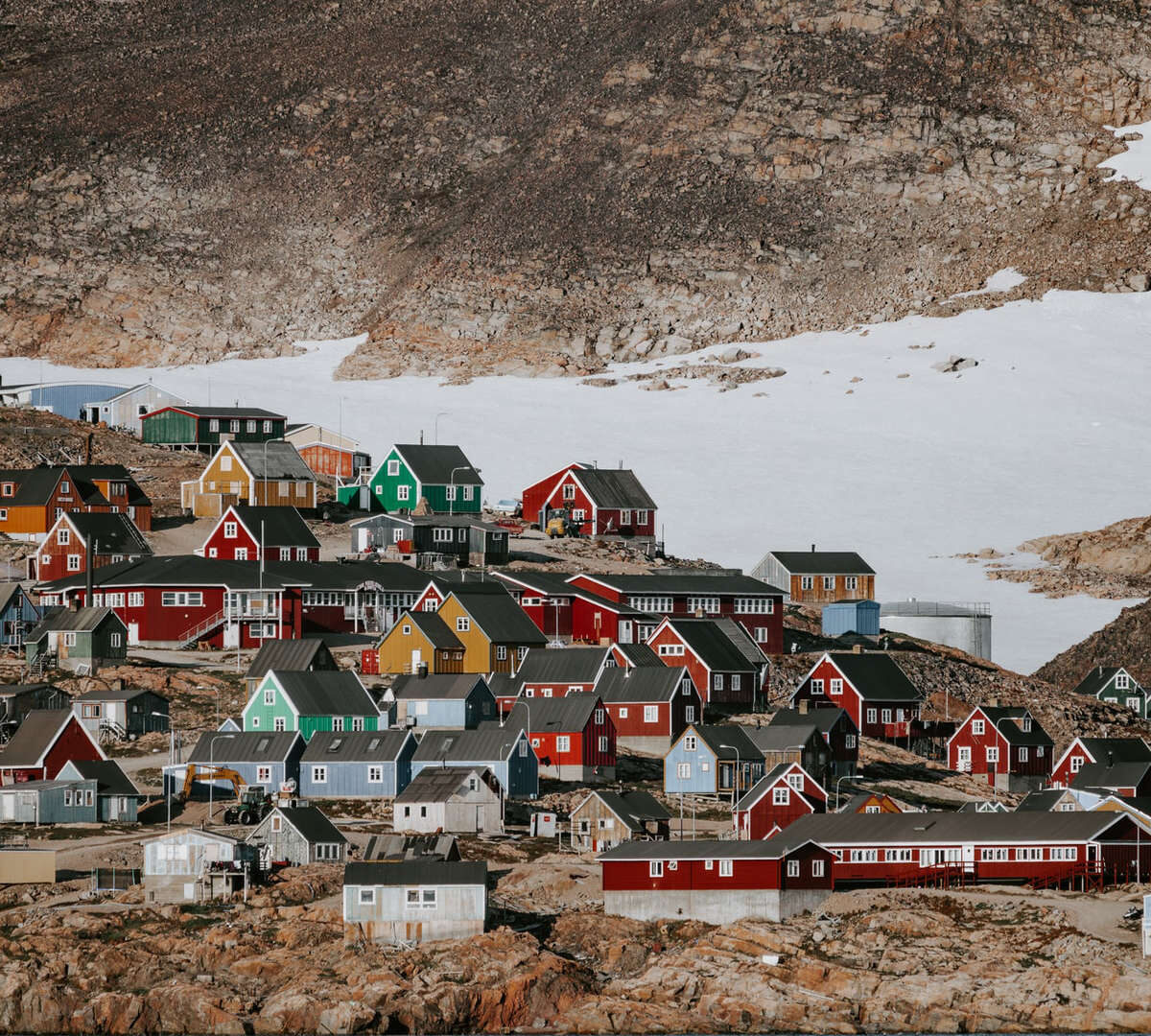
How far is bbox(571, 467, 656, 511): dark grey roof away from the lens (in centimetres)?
12000

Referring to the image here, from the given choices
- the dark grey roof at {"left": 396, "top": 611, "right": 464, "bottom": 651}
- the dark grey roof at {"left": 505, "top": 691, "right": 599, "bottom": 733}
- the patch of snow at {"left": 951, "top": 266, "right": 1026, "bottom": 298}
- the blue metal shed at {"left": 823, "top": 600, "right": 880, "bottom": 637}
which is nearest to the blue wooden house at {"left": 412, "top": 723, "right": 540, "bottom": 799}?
the dark grey roof at {"left": 505, "top": 691, "right": 599, "bottom": 733}

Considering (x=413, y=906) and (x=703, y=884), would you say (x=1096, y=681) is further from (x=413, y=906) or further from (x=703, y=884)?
(x=413, y=906)

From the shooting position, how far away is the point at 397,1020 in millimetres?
52000

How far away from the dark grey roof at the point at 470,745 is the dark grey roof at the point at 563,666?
9.16 meters

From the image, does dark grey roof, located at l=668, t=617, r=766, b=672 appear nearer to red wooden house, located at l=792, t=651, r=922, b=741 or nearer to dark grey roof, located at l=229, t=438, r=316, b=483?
red wooden house, located at l=792, t=651, r=922, b=741

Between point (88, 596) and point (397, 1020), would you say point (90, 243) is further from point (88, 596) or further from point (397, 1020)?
point (397, 1020)

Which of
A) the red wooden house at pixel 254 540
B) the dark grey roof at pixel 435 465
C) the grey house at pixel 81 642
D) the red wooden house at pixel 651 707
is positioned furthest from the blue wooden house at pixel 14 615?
the dark grey roof at pixel 435 465

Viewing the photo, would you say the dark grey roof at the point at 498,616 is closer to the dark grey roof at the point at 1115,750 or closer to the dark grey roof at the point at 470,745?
the dark grey roof at the point at 470,745

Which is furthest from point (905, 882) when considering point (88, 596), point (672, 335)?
point (672, 335)

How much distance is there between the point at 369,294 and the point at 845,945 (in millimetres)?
141938

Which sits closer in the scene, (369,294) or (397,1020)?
(397,1020)

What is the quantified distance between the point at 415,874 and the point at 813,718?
77.0 feet

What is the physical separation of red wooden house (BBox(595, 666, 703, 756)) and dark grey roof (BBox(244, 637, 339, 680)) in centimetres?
896

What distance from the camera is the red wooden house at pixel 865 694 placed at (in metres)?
86.4
